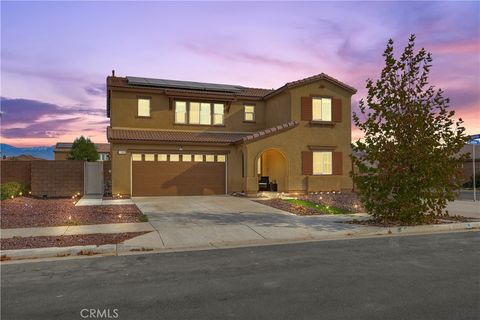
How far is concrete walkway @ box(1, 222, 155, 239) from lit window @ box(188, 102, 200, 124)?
13574 mm

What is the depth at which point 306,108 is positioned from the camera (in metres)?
24.2

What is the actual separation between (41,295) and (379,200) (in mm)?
10318

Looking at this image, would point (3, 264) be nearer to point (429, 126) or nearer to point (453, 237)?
point (453, 237)

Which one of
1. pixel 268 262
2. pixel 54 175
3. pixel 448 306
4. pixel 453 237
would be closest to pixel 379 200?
pixel 453 237

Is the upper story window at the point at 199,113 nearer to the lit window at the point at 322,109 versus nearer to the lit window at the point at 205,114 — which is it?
the lit window at the point at 205,114

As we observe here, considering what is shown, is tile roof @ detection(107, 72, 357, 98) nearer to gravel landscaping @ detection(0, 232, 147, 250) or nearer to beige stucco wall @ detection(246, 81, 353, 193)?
beige stucco wall @ detection(246, 81, 353, 193)

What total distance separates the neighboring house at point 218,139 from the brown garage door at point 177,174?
55mm

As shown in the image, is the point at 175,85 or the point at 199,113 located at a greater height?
the point at 175,85

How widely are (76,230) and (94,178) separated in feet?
44.1

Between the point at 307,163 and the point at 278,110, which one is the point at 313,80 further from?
the point at 307,163

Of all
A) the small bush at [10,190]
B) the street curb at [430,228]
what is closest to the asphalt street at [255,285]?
the street curb at [430,228]

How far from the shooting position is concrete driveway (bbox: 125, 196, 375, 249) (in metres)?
10.1

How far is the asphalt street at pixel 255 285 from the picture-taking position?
5.10m

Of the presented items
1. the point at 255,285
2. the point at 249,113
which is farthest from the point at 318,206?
the point at 255,285
